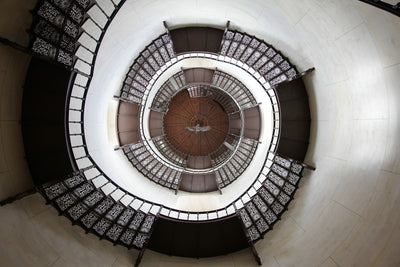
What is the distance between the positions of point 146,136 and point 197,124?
479 cm

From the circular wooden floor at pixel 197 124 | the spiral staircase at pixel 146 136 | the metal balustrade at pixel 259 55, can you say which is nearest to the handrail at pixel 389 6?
the spiral staircase at pixel 146 136

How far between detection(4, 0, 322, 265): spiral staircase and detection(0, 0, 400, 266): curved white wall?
0.45 metres

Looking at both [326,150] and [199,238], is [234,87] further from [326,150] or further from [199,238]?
[199,238]

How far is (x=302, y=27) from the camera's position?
20.8 ft

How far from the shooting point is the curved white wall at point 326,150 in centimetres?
476

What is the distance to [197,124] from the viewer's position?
1602 cm

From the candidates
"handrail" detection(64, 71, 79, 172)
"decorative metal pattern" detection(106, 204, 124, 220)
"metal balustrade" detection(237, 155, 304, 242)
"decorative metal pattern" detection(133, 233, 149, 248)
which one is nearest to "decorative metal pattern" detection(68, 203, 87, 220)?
"decorative metal pattern" detection(106, 204, 124, 220)

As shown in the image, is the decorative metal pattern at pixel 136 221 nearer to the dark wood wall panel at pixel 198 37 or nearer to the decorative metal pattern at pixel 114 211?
the decorative metal pattern at pixel 114 211

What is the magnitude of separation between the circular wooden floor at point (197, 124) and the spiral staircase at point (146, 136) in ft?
9.96

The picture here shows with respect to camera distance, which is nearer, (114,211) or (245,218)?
(114,211)

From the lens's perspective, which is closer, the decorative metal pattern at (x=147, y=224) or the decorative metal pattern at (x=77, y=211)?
the decorative metal pattern at (x=77, y=211)

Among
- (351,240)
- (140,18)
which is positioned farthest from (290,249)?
(140,18)

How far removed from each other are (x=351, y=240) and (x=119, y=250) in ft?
25.6

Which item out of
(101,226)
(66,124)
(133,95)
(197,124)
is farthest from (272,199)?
(197,124)
